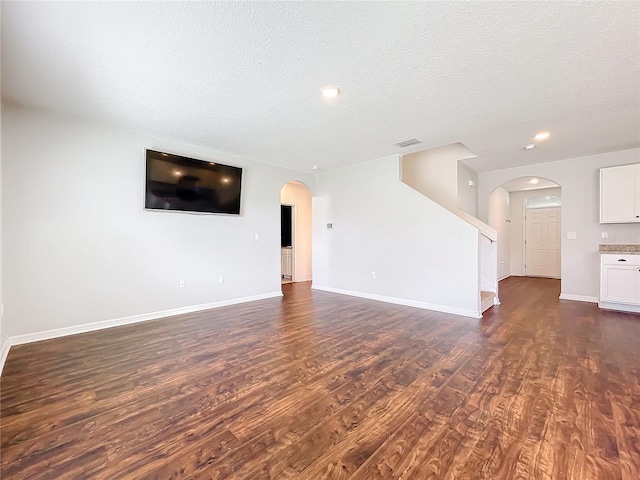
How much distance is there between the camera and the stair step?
428 cm

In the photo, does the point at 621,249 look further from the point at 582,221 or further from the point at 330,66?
the point at 330,66

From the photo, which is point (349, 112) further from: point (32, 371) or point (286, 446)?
point (32, 371)

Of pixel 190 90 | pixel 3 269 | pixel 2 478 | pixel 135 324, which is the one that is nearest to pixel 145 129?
pixel 190 90

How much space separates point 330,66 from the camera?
2.21m

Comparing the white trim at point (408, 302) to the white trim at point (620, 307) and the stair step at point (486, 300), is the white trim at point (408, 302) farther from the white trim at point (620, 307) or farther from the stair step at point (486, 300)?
the white trim at point (620, 307)

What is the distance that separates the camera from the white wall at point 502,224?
23.6 ft

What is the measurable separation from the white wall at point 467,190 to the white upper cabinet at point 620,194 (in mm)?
1937

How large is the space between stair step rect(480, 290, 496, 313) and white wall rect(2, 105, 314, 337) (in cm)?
414

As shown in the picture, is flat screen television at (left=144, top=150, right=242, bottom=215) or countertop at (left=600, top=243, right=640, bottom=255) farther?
countertop at (left=600, top=243, right=640, bottom=255)

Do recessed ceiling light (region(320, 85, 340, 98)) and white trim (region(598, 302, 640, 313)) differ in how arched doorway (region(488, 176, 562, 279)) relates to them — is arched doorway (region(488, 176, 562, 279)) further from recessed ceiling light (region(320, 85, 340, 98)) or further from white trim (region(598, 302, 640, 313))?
recessed ceiling light (region(320, 85, 340, 98))

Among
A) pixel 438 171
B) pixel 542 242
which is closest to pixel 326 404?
pixel 438 171

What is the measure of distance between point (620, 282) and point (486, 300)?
1944 mm

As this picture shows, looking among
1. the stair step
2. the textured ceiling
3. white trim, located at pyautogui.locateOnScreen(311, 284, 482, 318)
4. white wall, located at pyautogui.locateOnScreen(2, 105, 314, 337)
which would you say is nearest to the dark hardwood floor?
white wall, located at pyautogui.locateOnScreen(2, 105, 314, 337)

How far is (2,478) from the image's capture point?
1.29 metres
